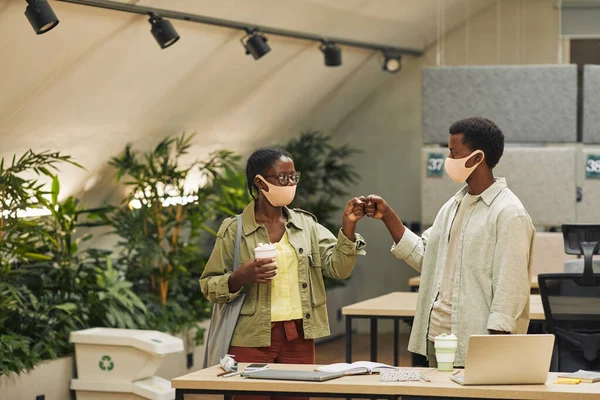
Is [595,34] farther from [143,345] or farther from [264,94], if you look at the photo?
[143,345]

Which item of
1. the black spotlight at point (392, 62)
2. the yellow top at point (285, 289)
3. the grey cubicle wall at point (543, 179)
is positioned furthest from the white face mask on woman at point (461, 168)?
the black spotlight at point (392, 62)

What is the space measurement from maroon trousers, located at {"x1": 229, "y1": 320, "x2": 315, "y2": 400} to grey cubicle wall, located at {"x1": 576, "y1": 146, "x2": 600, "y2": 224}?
3.63 metres

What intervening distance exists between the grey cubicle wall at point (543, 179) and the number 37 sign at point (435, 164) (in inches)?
1.4

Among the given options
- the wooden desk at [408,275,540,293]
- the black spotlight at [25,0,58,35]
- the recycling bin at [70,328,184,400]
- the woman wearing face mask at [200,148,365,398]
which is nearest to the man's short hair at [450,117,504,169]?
the woman wearing face mask at [200,148,365,398]

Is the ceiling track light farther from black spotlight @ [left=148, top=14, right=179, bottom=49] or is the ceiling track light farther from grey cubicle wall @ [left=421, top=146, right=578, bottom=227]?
grey cubicle wall @ [left=421, top=146, right=578, bottom=227]

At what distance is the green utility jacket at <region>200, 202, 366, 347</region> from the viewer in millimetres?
3199

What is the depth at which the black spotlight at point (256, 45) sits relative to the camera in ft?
19.4

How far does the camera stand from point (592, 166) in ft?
20.8

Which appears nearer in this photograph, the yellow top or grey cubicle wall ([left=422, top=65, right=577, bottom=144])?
the yellow top

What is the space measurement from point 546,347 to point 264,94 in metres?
4.71

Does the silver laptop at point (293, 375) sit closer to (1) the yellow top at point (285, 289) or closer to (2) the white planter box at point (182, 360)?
(1) the yellow top at point (285, 289)

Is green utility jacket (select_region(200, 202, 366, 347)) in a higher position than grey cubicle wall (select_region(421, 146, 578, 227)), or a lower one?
lower

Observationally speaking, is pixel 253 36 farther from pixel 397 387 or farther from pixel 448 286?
pixel 397 387

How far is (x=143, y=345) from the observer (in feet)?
17.0
